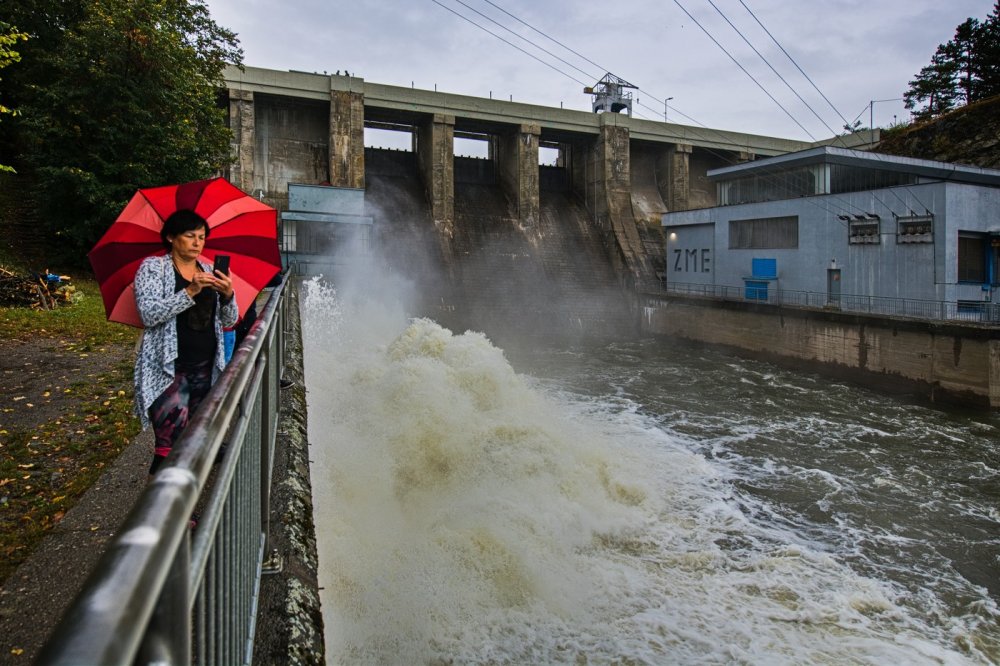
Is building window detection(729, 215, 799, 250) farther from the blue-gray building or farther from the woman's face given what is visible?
the woman's face

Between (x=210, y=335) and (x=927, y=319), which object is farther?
(x=927, y=319)

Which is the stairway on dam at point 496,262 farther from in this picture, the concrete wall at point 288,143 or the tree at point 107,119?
the tree at point 107,119

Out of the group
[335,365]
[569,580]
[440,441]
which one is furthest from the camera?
[335,365]

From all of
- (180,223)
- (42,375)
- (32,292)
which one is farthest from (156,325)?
(32,292)

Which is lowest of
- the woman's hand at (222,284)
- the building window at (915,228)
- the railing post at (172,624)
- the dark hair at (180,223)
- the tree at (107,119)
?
the railing post at (172,624)

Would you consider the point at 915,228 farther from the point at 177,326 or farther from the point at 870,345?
the point at 177,326

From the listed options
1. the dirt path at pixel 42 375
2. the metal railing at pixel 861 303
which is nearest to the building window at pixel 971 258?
the metal railing at pixel 861 303

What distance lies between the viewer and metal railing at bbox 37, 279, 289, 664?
0.75m

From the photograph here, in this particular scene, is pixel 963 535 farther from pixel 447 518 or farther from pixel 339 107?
pixel 339 107

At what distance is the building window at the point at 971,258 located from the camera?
67.6ft

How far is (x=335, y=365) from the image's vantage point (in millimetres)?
12094

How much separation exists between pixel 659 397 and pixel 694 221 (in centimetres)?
1529

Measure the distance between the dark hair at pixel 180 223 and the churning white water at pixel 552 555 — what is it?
2.71m

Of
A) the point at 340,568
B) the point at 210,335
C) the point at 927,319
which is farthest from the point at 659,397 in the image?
the point at 210,335
